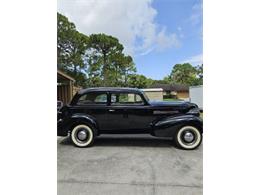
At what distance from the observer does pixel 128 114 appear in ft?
12.2

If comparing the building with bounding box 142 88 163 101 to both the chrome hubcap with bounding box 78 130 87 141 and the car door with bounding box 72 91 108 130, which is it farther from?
the chrome hubcap with bounding box 78 130 87 141

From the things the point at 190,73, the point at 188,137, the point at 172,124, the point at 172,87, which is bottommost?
the point at 188,137

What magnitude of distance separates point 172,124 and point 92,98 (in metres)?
1.48

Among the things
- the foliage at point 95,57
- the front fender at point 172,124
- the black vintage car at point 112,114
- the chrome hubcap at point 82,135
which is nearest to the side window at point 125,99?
the black vintage car at point 112,114

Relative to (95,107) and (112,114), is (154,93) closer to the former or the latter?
(112,114)

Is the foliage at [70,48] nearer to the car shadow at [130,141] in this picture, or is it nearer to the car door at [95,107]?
the car door at [95,107]

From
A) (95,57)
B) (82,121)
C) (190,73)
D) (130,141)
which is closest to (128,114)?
(130,141)

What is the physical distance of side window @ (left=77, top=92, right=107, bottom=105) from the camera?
370 centimetres

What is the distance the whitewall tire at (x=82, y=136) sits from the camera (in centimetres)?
366

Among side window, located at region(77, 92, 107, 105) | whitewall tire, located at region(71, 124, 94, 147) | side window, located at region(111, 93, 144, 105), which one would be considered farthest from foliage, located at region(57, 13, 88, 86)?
whitewall tire, located at region(71, 124, 94, 147)
